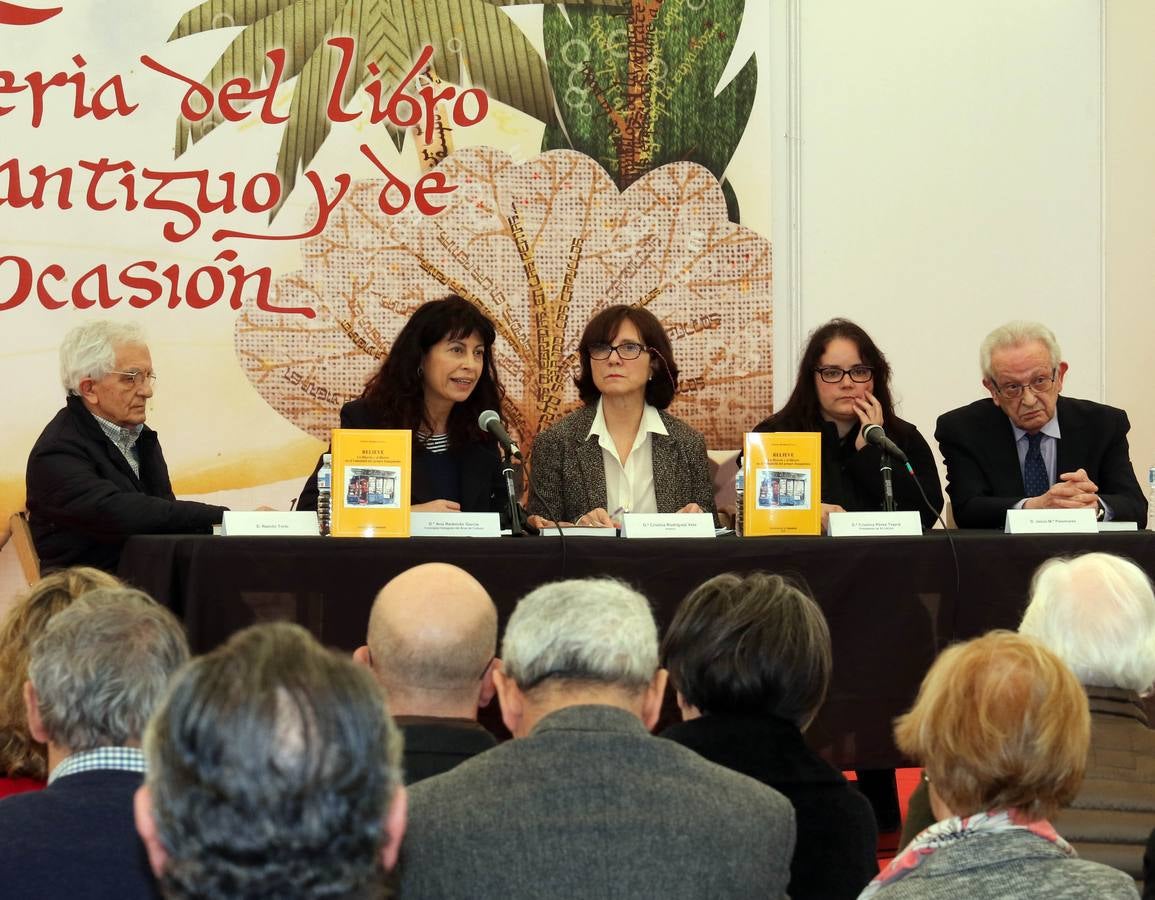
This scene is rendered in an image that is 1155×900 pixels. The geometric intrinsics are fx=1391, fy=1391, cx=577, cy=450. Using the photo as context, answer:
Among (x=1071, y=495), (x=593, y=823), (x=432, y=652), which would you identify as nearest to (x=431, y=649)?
(x=432, y=652)

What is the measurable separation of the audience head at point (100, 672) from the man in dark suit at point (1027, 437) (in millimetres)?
2503

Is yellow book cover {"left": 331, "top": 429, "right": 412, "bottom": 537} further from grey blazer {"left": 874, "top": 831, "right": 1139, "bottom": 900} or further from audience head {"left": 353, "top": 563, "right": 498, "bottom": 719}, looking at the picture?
grey blazer {"left": 874, "top": 831, "right": 1139, "bottom": 900}

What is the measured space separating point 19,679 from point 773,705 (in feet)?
3.36

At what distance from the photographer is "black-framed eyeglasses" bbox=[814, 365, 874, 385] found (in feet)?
12.2

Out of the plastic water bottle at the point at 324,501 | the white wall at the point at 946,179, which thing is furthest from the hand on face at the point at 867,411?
the plastic water bottle at the point at 324,501

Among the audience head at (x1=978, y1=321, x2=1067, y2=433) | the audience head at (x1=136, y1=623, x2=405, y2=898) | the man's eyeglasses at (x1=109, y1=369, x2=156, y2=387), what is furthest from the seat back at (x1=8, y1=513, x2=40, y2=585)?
the audience head at (x1=136, y1=623, x2=405, y2=898)

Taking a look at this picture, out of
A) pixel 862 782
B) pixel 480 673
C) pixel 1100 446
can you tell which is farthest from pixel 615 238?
pixel 480 673

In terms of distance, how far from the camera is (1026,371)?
3.69m

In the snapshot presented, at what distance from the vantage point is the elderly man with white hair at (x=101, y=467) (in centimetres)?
312

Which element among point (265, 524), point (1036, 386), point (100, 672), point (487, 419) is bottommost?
point (100, 672)

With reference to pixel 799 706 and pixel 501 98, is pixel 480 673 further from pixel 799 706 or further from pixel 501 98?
pixel 501 98

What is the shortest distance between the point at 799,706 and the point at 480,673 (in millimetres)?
435

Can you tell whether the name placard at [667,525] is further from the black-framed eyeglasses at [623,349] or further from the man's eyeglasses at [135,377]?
the man's eyeglasses at [135,377]

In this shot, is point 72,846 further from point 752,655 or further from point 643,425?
point 643,425
